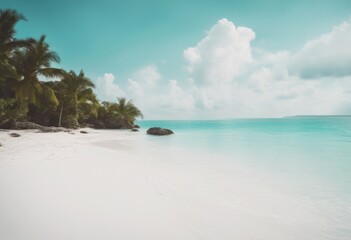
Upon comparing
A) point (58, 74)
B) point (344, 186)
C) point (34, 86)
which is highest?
point (58, 74)

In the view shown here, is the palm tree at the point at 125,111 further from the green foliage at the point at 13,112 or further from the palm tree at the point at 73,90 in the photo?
the green foliage at the point at 13,112

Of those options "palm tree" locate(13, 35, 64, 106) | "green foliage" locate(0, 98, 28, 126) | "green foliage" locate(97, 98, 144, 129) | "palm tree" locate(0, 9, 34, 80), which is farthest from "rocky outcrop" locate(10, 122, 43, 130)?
"green foliage" locate(97, 98, 144, 129)

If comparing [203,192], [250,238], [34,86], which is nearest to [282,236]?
[250,238]

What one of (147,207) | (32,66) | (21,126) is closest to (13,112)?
(21,126)

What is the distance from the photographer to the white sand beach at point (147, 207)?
99.2 inches

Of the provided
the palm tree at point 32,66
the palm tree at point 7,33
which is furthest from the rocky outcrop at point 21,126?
the palm tree at point 7,33

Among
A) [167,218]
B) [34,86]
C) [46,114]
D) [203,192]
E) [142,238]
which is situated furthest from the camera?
[46,114]

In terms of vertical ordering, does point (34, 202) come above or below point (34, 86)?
below

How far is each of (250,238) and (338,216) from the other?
1.90m

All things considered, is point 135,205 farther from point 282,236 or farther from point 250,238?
point 282,236

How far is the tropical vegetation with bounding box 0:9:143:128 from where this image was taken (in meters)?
13.5

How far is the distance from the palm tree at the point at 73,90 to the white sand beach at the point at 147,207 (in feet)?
67.9

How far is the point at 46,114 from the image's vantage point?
24594mm

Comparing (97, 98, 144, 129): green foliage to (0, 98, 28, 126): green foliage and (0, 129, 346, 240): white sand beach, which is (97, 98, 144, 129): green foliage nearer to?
(0, 98, 28, 126): green foliage
